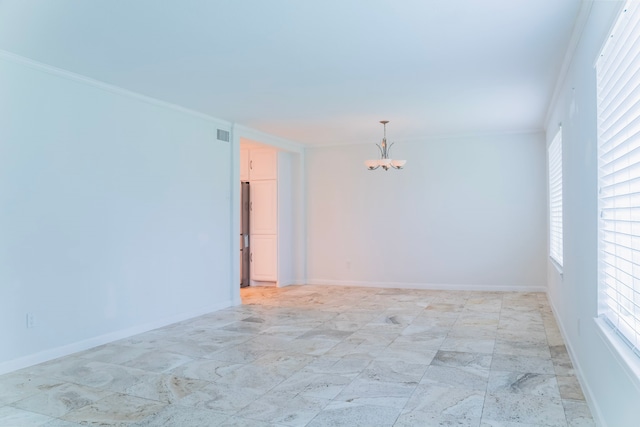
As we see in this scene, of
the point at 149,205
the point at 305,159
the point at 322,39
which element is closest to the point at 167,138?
the point at 149,205

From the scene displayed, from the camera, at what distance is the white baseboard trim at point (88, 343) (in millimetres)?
3773

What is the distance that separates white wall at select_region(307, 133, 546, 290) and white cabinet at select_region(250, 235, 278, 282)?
0.71 m

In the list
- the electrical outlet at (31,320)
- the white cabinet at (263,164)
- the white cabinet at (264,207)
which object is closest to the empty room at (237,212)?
the electrical outlet at (31,320)

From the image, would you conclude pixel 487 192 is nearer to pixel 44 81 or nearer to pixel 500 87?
pixel 500 87

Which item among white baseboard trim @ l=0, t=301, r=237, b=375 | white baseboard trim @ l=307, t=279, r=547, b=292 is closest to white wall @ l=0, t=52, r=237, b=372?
white baseboard trim @ l=0, t=301, r=237, b=375

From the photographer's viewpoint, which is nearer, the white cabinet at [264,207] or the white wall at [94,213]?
the white wall at [94,213]

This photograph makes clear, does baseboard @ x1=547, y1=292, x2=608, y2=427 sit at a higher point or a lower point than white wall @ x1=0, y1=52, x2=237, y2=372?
lower

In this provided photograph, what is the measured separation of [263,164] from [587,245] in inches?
236

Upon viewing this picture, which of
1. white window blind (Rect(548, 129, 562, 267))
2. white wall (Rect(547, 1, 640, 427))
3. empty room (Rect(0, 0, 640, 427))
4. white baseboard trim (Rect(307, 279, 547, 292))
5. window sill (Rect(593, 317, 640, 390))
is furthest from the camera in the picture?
white baseboard trim (Rect(307, 279, 547, 292))

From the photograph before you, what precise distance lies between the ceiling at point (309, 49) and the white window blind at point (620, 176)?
37.3 inches

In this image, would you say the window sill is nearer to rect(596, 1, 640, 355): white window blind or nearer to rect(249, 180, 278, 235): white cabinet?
rect(596, 1, 640, 355): white window blind

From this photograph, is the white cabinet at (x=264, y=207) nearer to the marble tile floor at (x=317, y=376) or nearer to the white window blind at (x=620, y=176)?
the marble tile floor at (x=317, y=376)

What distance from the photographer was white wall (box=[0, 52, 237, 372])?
3832 millimetres

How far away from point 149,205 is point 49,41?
1.98 meters
